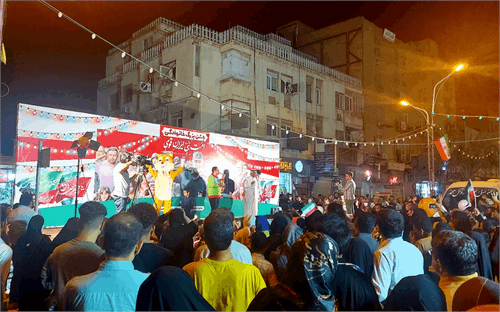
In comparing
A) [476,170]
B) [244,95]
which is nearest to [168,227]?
[244,95]

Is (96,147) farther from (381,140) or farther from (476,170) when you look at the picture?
(476,170)

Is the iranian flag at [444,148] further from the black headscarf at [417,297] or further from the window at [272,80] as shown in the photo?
the black headscarf at [417,297]

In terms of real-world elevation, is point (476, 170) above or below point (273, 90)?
below

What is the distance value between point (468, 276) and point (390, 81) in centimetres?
3073

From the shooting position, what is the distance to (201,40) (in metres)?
19.5

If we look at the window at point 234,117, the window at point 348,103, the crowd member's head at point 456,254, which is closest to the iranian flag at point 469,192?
the crowd member's head at point 456,254

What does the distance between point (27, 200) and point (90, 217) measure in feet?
17.5

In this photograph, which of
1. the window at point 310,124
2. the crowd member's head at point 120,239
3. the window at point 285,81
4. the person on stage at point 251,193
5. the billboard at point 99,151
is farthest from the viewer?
the window at point 310,124

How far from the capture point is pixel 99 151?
924 centimetres

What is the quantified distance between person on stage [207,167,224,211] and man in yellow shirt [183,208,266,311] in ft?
30.0

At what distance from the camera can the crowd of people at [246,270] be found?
194 cm

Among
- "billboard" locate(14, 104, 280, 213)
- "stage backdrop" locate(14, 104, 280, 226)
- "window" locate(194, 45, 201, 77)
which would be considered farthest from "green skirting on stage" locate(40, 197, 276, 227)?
"window" locate(194, 45, 201, 77)

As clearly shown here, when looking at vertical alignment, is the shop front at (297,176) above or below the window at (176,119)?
below

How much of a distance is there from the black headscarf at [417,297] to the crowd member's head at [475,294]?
210 mm
